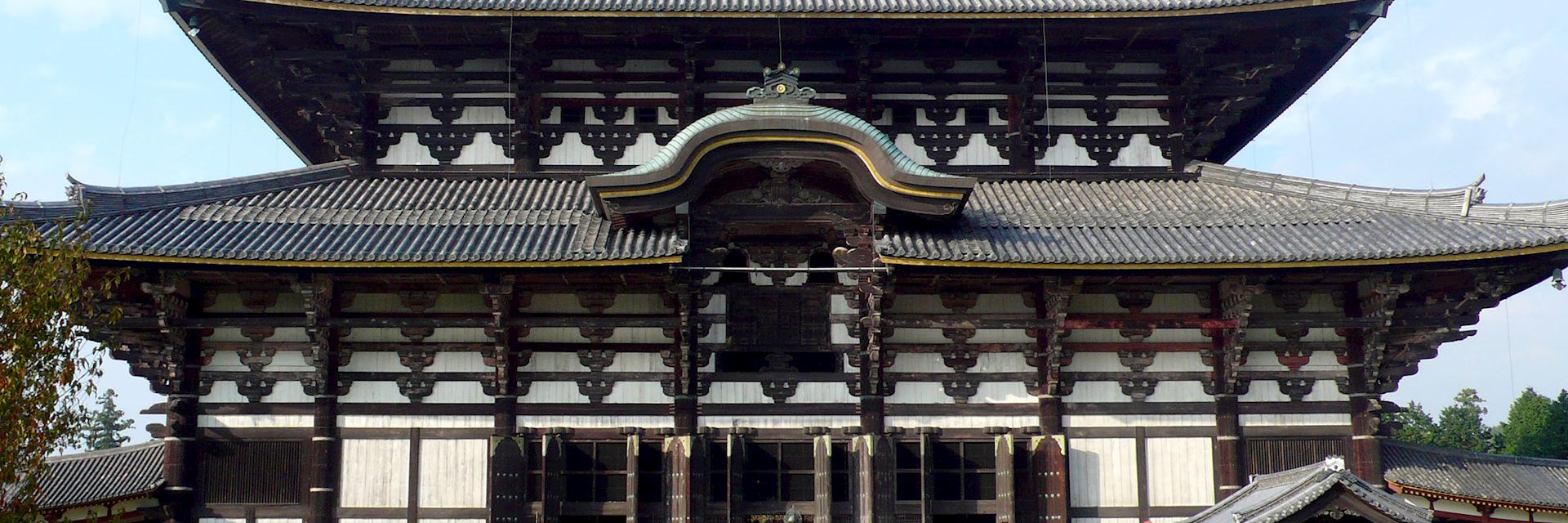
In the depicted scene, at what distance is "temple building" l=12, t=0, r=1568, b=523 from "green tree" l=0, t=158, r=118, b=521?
3.96 m

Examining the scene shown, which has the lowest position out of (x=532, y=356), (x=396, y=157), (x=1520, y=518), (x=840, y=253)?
(x=1520, y=518)

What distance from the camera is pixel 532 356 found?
18.7 metres

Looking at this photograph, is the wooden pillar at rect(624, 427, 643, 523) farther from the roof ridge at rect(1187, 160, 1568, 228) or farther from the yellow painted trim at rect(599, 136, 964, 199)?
the roof ridge at rect(1187, 160, 1568, 228)

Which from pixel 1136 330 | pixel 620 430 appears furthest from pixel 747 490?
pixel 1136 330

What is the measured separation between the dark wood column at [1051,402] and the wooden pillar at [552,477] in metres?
6.60

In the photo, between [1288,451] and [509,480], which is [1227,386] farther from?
[509,480]

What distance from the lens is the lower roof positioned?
16.9 m

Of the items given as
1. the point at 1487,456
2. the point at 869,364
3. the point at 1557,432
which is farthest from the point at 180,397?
the point at 1557,432

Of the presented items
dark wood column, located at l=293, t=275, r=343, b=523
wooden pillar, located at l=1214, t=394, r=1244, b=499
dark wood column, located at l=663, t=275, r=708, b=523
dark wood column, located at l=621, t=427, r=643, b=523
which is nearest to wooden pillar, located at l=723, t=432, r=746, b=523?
dark wood column, located at l=663, t=275, r=708, b=523

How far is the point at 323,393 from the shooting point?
1825 centimetres

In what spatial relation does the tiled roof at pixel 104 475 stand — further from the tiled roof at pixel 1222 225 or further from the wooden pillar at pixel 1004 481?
the wooden pillar at pixel 1004 481

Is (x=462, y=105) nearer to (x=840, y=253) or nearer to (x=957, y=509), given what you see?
(x=840, y=253)

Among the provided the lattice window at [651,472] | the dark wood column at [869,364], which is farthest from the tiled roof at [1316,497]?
the lattice window at [651,472]

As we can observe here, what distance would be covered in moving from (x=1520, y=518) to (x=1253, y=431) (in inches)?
155
